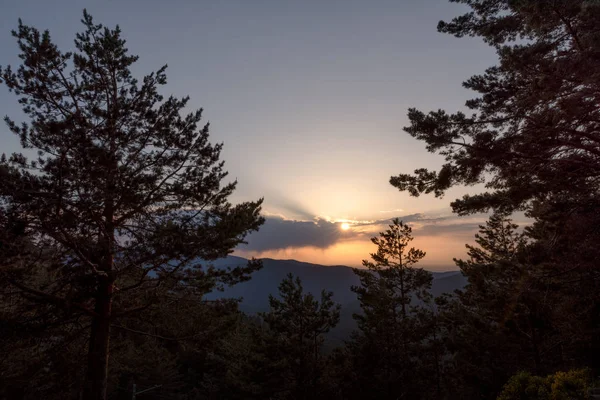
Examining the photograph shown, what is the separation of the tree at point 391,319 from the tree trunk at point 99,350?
54.4ft

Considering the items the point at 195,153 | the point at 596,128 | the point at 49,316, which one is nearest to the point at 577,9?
the point at 596,128

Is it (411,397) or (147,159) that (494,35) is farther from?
(411,397)

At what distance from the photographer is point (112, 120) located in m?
8.21

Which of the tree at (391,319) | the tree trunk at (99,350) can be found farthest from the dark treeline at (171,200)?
the tree at (391,319)

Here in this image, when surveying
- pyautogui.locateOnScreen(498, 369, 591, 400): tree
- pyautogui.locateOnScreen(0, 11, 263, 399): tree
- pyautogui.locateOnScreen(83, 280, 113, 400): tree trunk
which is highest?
pyautogui.locateOnScreen(0, 11, 263, 399): tree

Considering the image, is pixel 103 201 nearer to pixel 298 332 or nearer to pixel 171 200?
pixel 171 200

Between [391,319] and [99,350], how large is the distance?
18740 millimetres

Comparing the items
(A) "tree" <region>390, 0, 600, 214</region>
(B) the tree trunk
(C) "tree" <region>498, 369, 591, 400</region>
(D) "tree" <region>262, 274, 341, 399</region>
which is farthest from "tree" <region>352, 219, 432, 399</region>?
(B) the tree trunk

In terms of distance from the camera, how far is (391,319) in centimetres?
2164

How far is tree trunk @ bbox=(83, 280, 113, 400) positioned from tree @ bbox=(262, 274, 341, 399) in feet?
42.5

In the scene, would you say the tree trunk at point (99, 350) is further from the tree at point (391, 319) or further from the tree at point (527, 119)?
the tree at point (391, 319)

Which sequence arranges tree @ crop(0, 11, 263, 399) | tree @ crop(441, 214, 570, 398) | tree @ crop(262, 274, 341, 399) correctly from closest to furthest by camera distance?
tree @ crop(0, 11, 263, 399) → tree @ crop(441, 214, 570, 398) → tree @ crop(262, 274, 341, 399)

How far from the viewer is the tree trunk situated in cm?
747

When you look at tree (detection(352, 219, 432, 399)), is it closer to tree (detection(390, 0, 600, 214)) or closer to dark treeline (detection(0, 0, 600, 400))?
dark treeline (detection(0, 0, 600, 400))
